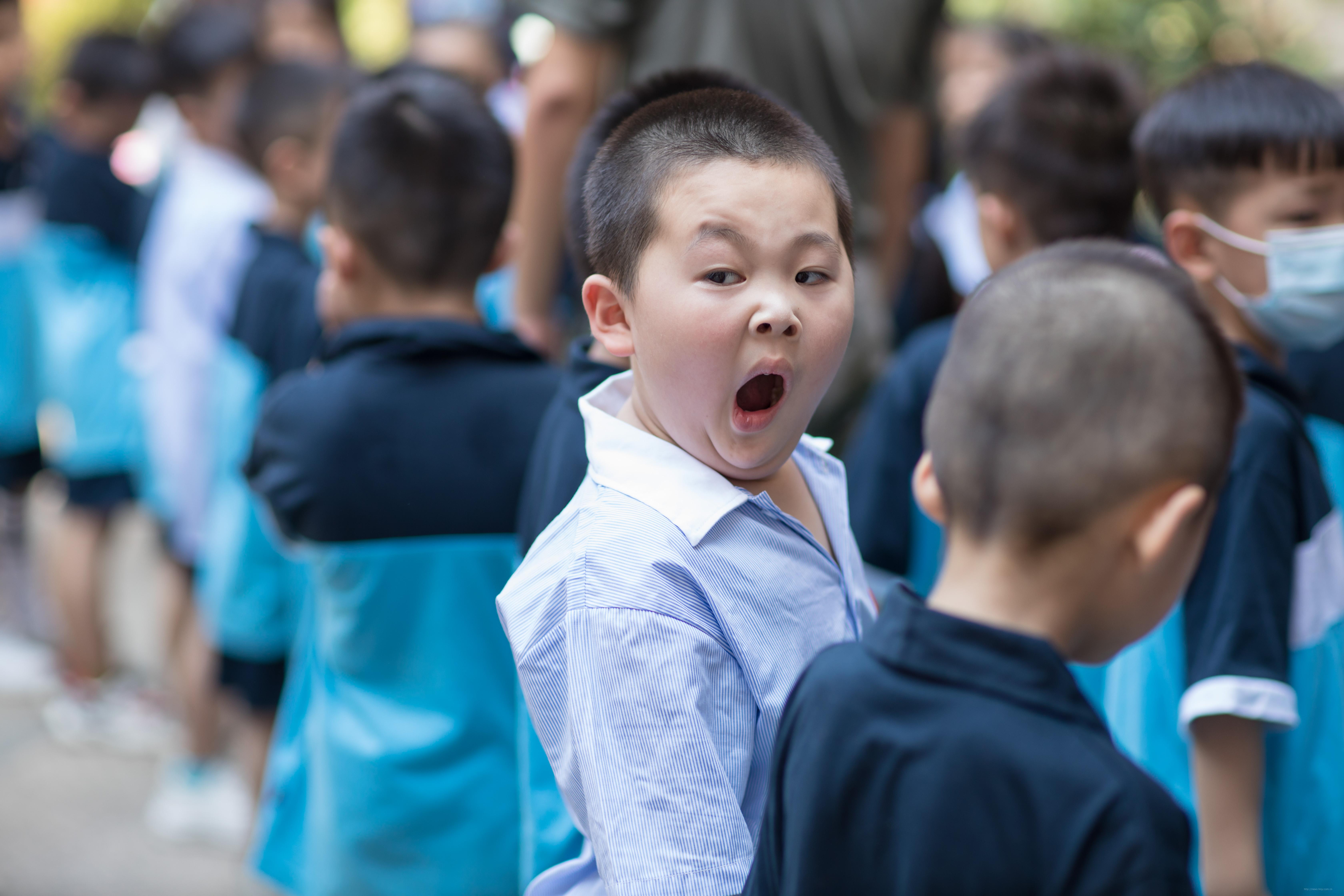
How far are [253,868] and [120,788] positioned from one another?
2.03 m

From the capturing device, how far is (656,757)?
1229mm

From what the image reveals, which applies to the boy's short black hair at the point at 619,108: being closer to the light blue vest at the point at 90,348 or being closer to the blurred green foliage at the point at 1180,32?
the light blue vest at the point at 90,348

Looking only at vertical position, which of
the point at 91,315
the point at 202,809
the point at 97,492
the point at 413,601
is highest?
the point at 413,601

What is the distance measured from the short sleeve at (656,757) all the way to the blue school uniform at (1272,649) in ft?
2.88

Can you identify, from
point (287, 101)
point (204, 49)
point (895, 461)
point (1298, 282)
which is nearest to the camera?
point (1298, 282)

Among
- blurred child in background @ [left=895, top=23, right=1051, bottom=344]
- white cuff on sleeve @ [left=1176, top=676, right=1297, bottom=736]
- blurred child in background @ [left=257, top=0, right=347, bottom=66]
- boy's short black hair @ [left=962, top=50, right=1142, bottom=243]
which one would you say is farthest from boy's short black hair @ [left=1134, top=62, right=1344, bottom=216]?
blurred child in background @ [left=257, top=0, right=347, bottom=66]

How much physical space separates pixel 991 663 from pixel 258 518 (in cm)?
257

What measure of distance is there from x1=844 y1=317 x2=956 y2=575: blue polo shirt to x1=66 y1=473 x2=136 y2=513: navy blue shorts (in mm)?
3088

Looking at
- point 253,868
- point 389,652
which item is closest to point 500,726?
point 389,652

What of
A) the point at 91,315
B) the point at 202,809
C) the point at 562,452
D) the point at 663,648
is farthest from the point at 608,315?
the point at 91,315

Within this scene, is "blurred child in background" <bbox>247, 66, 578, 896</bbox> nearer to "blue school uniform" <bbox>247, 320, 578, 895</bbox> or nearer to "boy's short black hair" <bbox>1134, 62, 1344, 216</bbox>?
"blue school uniform" <bbox>247, 320, 578, 895</bbox>

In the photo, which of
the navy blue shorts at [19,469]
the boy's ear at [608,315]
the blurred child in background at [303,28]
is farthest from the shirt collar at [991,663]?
the navy blue shorts at [19,469]

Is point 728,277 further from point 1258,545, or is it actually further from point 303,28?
point 303,28

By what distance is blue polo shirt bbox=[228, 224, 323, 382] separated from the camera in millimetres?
3227
